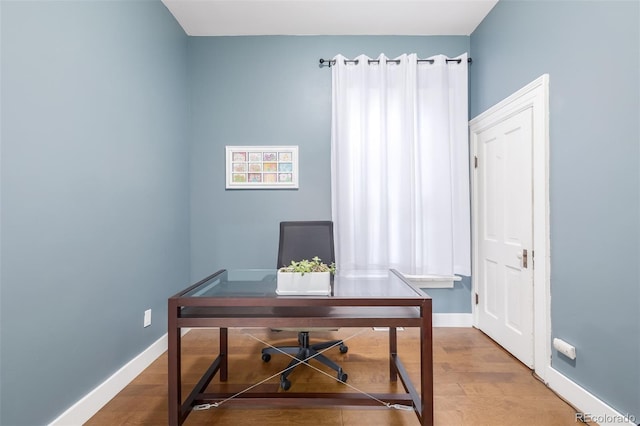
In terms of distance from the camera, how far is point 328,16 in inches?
110

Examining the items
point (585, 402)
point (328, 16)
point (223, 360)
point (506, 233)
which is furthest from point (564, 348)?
point (328, 16)

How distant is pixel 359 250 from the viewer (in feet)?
9.86

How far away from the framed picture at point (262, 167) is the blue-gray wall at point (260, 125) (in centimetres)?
A: 7

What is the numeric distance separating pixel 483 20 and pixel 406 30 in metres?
0.70

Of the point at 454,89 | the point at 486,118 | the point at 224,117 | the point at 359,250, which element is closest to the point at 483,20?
the point at 454,89

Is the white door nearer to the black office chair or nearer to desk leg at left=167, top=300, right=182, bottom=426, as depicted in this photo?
the black office chair

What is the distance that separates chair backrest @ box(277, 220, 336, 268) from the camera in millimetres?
2475

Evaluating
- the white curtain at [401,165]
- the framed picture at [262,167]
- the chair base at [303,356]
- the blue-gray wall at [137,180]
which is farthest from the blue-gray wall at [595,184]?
the framed picture at [262,167]

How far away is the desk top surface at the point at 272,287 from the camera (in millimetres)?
1482

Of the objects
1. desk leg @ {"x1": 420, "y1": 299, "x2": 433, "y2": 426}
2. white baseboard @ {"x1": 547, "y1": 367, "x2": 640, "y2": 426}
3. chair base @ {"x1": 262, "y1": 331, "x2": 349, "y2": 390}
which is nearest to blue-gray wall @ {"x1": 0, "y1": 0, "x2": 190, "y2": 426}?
chair base @ {"x1": 262, "y1": 331, "x2": 349, "y2": 390}

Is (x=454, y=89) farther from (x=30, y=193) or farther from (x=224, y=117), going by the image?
(x=30, y=193)

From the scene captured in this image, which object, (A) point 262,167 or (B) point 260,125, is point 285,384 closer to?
(A) point 262,167

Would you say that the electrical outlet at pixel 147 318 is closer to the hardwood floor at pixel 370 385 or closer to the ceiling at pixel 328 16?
the hardwood floor at pixel 370 385

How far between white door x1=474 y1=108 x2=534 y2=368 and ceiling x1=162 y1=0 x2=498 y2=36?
1112 millimetres
